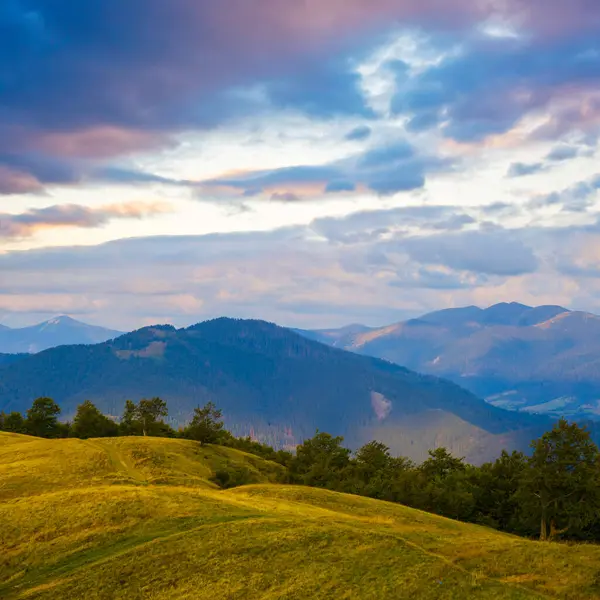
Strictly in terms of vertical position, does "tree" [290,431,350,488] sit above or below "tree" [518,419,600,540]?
below

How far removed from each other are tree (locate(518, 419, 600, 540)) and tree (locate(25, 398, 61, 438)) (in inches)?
5856

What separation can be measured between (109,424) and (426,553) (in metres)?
164

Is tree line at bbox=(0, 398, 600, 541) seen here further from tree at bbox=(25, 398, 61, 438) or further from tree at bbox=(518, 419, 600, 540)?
tree at bbox=(25, 398, 61, 438)

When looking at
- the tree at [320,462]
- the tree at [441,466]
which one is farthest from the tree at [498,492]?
the tree at [320,462]

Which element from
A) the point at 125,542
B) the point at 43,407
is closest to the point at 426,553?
the point at 125,542

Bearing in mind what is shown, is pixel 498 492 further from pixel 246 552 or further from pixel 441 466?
pixel 246 552

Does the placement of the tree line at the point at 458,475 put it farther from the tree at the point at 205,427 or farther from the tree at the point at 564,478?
the tree at the point at 205,427

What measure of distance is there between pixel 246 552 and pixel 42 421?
6377 inches

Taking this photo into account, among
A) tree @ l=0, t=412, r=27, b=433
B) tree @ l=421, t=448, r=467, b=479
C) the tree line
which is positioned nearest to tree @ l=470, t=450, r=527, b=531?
the tree line

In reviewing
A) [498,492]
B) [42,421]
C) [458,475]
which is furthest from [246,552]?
[42,421]

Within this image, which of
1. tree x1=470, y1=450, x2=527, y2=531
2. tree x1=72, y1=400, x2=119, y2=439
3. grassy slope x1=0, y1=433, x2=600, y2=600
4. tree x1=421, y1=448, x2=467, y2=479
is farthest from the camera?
tree x1=72, y1=400, x2=119, y2=439

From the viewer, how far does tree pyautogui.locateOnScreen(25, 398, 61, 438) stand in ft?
634

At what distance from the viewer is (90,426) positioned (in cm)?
19050

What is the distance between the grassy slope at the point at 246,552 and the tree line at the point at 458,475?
23.6 meters
